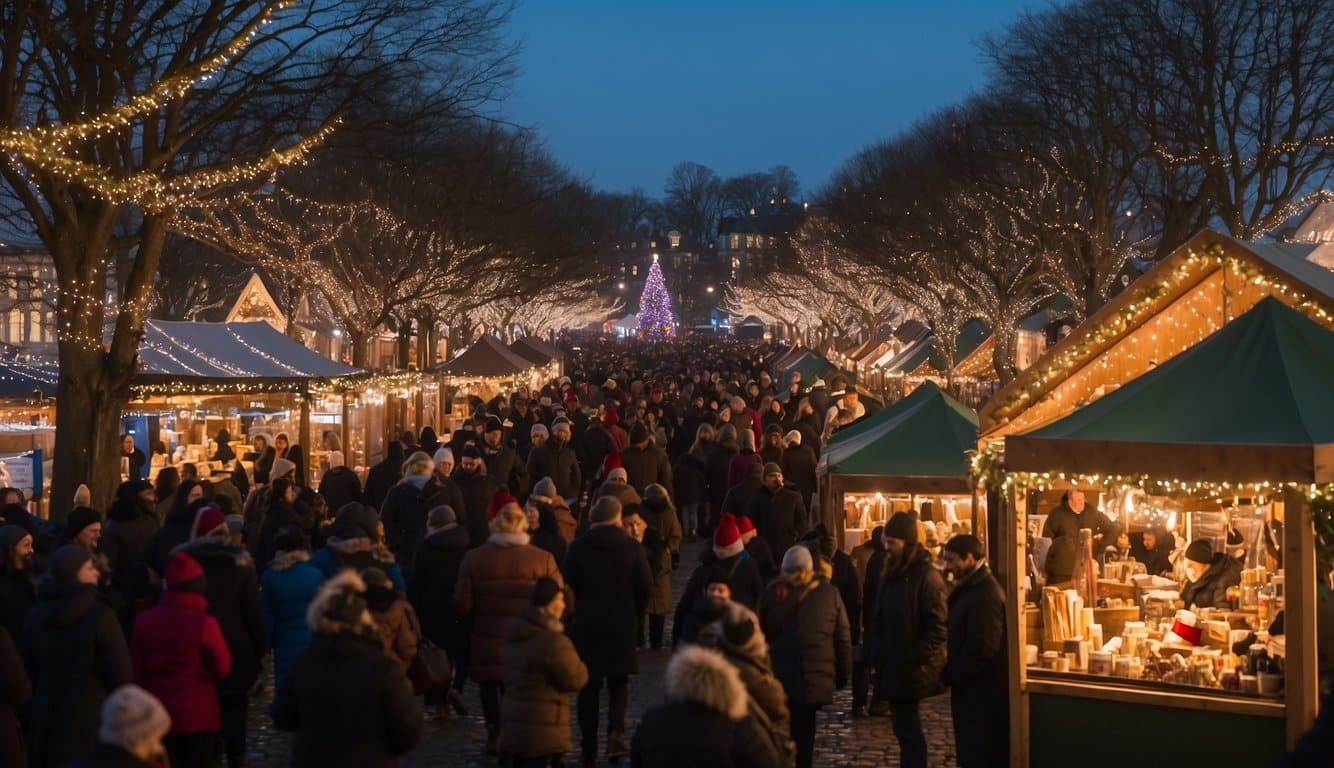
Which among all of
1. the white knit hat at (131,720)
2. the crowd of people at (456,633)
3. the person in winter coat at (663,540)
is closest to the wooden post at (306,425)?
the crowd of people at (456,633)

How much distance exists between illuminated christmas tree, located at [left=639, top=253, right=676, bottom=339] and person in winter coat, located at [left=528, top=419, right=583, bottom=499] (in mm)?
125072

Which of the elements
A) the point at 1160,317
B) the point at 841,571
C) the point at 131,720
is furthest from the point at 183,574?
the point at 1160,317

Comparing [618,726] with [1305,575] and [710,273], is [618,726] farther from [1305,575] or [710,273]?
[710,273]

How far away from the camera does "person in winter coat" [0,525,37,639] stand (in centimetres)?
901

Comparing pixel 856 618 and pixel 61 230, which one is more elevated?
pixel 61 230

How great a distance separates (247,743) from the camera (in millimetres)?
10828

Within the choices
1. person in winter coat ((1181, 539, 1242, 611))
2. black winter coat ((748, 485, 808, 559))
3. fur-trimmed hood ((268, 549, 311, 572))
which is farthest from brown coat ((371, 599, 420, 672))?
black winter coat ((748, 485, 808, 559))

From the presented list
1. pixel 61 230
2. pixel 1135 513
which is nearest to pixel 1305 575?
pixel 1135 513

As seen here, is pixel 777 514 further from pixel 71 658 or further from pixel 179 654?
pixel 71 658

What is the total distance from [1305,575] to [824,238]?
177ft

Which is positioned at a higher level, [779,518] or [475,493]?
[475,493]

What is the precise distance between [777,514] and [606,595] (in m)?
4.50

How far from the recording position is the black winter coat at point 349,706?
644 centimetres

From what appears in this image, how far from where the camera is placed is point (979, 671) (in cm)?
920
